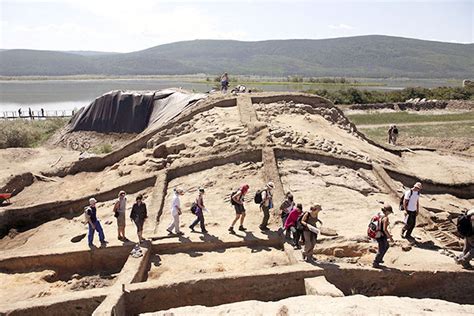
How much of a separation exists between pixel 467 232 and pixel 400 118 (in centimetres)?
2774

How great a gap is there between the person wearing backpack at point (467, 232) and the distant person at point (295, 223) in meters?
2.92

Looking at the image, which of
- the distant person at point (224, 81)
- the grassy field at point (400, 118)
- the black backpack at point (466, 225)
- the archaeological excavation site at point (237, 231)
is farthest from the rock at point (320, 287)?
the grassy field at point (400, 118)

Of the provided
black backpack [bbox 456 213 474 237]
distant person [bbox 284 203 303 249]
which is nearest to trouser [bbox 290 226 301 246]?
distant person [bbox 284 203 303 249]

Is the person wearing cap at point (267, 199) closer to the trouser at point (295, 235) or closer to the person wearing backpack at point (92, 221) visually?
the trouser at point (295, 235)

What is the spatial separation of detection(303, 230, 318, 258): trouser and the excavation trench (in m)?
0.47

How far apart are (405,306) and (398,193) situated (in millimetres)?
6278

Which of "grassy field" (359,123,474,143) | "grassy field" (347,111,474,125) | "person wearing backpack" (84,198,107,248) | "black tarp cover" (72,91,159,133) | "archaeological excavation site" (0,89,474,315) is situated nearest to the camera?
"archaeological excavation site" (0,89,474,315)

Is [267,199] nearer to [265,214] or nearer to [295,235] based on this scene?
[265,214]

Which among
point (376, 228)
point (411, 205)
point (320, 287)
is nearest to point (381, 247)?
point (376, 228)

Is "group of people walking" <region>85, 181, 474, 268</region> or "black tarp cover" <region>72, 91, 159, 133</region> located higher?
"black tarp cover" <region>72, 91, 159, 133</region>

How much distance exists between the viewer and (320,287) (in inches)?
281

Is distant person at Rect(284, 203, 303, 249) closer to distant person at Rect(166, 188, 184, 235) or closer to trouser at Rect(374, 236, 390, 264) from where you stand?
trouser at Rect(374, 236, 390, 264)

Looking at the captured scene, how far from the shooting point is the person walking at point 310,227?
7605mm

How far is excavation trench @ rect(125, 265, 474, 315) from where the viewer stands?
291 inches
